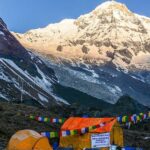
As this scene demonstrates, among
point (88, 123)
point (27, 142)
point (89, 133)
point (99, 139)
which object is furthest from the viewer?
point (88, 123)

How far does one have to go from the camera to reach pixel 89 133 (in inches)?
1190

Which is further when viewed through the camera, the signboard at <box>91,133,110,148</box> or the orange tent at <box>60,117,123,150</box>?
the orange tent at <box>60,117,123,150</box>

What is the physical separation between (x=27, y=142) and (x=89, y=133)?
7.93 metres

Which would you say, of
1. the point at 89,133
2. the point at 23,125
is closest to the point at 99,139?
the point at 89,133

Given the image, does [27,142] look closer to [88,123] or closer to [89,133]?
[89,133]


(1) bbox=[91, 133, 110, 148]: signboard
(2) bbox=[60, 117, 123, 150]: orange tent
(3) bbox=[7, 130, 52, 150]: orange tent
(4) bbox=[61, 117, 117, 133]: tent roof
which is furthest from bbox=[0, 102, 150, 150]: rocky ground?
(3) bbox=[7, 130, 52, 150]: orange tent

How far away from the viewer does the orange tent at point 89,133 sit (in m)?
30.0

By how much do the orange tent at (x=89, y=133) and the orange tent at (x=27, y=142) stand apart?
665 centimetres

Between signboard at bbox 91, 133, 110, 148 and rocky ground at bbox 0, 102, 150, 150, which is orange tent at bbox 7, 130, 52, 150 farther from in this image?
rocky ground at bbox 0, 102, 150, 150

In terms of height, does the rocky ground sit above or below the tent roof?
above

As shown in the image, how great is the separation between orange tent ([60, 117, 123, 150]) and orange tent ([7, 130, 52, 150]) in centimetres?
665

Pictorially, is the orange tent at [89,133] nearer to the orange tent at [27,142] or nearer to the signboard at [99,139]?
the signboard at [99,139]

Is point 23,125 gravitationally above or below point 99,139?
above

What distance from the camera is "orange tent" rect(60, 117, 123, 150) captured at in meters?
30.0
